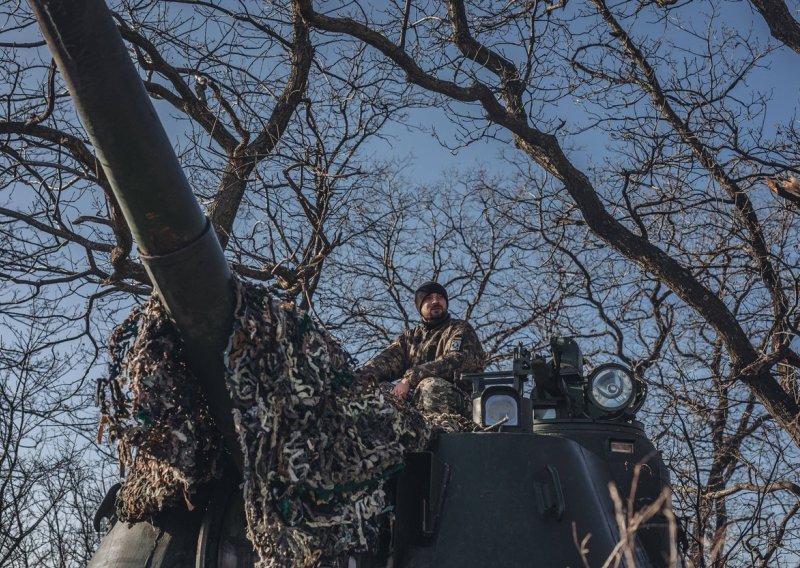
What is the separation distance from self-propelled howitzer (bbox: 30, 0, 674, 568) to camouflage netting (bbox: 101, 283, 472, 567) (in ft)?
0.36

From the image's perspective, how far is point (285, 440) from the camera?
3973mm

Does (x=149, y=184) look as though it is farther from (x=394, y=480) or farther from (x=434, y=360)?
(x=434, y=360)

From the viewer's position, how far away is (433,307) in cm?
675

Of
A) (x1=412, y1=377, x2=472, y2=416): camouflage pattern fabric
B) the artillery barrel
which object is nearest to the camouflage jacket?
(x1=412, y1=377, x2=472, y2=416): camouflage pattern fabric

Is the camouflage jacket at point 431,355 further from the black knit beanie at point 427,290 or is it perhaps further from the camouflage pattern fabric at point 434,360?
the black knit beanie at point 427,290

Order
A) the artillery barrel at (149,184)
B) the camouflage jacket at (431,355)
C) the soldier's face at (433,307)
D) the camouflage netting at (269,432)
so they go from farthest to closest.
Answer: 1. the soldier's face at (433,307)
2. the camouflage jacket at (431,355)
3. the camouflage netting at (269,432)
4. the artillery barrel at (149,184)

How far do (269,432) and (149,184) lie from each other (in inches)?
41.8

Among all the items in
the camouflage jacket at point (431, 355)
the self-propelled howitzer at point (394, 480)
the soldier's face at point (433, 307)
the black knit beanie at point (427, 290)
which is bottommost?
the self-propelled howitzer at point (394, 480)

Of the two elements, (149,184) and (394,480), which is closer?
(149,184)

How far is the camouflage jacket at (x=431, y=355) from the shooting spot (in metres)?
5.96

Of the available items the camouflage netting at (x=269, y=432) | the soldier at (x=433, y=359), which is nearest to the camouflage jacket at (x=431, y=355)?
the soldier at (x=433, y=359)

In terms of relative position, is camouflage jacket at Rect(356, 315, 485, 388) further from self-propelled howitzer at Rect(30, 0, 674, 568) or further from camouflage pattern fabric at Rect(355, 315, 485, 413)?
self-propelled howitzer at Rect(30, 0, 674, 568)

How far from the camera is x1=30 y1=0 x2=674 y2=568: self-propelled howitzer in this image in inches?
132

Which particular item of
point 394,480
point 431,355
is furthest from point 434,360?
point 394,480
